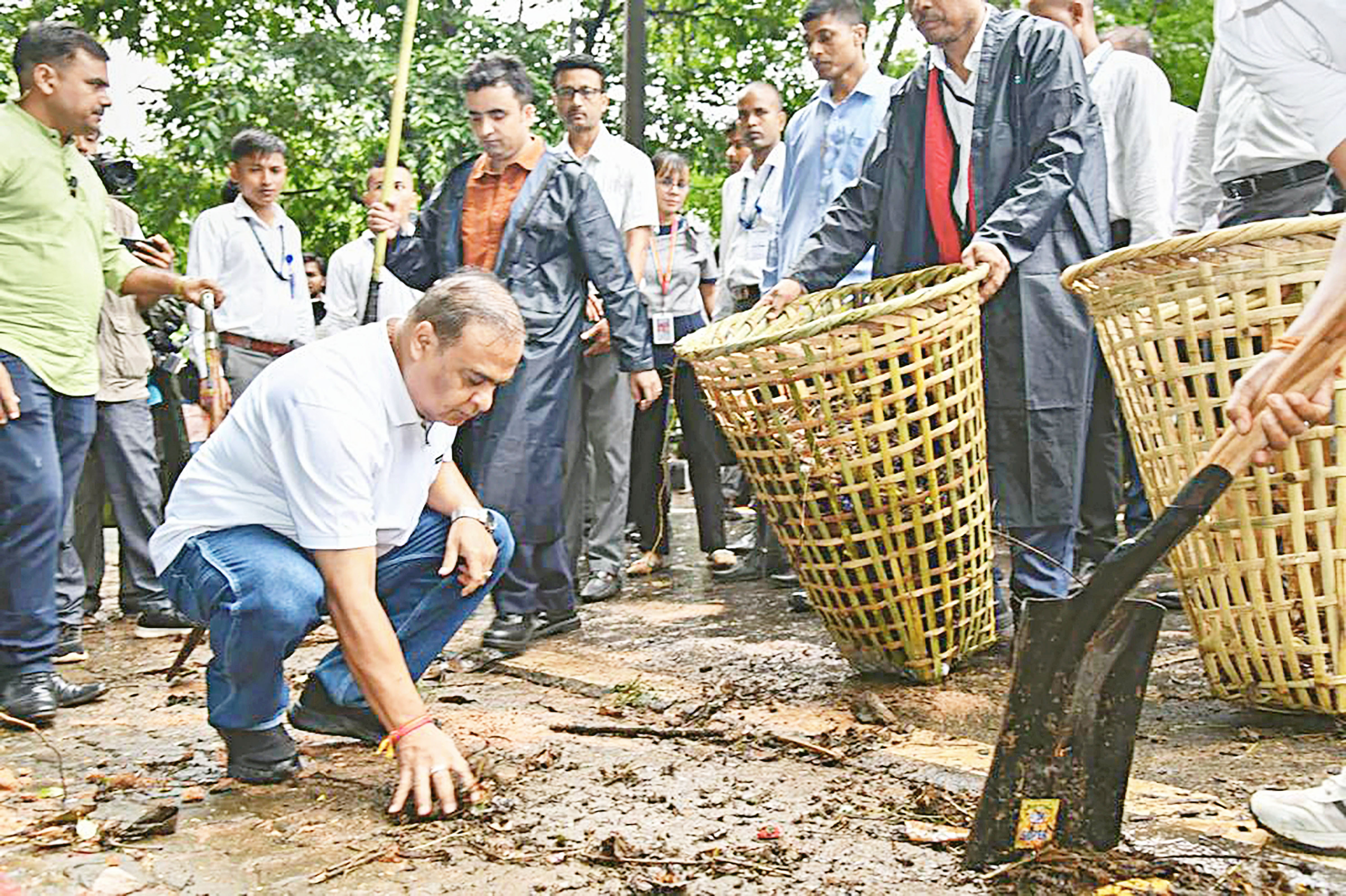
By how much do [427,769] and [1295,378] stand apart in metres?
1.87

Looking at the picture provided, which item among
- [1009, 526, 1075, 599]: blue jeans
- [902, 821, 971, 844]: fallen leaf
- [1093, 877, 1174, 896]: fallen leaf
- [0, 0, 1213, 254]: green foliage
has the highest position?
[0, 0, 1213, 254]: green foliage

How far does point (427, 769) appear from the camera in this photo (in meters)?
3.03

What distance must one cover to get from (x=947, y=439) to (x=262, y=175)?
437cm

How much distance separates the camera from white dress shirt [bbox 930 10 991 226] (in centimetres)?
440

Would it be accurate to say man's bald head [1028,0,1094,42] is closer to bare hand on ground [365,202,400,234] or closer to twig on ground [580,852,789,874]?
bare hand on ground [365,202,400,234]

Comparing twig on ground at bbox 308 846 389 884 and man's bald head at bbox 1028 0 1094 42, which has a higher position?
man's bald head at bbox 1028 0 1094 42

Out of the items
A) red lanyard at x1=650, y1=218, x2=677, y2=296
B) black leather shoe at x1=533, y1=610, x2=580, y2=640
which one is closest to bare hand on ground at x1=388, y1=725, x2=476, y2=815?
black leather shoe at x1=533, y1=610, x2=580, y2=640

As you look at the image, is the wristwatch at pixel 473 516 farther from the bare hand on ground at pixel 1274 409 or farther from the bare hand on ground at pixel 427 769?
the bare hand on ground at pixel 1274 409

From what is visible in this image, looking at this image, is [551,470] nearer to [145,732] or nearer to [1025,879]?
[145,732]

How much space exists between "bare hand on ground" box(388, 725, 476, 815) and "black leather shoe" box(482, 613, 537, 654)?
1.97 meters

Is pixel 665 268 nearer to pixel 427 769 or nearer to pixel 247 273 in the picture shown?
pixel 247 273

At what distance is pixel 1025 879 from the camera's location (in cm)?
259

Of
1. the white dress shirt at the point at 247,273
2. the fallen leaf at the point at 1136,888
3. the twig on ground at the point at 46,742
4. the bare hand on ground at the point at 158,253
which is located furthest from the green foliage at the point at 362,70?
the fallen leaf at the point at 1136,888

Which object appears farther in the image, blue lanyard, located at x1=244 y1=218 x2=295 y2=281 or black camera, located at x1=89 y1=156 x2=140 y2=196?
blue lanyard, located at x1=244 y1=218 x2=295 y2=281
